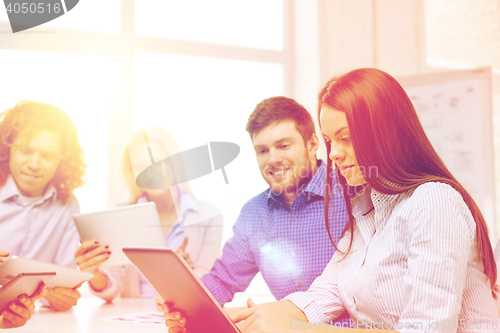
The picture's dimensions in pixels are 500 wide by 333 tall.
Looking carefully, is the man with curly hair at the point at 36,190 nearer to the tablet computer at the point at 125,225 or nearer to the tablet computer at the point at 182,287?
the tablet computer at the point at 125,225

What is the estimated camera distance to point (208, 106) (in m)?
2.39

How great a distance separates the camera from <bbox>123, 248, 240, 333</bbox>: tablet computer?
29.1 inches

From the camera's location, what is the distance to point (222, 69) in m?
2.58

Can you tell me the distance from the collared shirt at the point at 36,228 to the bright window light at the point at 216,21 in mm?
1188

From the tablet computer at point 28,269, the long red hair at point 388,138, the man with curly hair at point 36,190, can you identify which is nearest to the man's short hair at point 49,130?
the man with curly hair at point 36,190

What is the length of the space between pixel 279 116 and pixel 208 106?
0.97 m

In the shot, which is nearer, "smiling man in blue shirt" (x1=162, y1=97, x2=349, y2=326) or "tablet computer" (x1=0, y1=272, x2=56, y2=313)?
"tablet computer" (x1=0, y1=272, x2=56, y2=313)

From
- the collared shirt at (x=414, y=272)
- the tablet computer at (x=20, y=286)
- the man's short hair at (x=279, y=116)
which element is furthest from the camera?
the man's short hair at (x=279, y=116)

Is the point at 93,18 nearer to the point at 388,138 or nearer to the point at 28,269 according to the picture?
the point at 28,269

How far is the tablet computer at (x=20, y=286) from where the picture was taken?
3.49 ft

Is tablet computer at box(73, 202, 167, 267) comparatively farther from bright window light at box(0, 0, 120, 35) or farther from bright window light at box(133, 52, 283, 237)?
bright window light at box(0, 0, 120, 35)

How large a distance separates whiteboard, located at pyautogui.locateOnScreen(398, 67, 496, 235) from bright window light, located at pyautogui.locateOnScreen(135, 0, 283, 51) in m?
1.03

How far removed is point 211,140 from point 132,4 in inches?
39.3

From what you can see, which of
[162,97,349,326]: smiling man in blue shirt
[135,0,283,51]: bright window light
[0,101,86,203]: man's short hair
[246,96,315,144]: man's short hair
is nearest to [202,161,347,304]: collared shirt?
[162,97,349,326]: smiling man in blue shirt
